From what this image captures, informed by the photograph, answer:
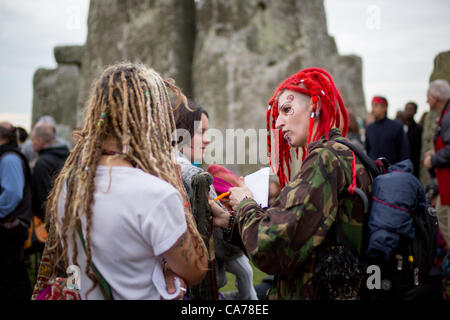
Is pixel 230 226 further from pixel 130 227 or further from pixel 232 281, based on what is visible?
pixel 232 281

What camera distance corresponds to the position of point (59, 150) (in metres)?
4.39

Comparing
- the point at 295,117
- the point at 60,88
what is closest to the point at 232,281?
the point at 295,117

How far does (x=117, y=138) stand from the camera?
4.63 ft

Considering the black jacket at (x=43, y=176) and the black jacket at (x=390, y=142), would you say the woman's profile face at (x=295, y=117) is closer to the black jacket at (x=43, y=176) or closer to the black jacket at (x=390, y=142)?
the black jacket at (x=43, y=176)

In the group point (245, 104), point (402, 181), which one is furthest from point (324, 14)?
point (402, 181)

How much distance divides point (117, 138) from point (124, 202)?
255 millimetres

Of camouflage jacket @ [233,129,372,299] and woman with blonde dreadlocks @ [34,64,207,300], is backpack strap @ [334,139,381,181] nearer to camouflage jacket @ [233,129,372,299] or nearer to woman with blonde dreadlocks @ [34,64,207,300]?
camouflage jacket @ [233,129,372,299]

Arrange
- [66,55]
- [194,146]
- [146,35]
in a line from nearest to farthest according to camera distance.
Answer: [194,146]
[146,35]
[66,55]

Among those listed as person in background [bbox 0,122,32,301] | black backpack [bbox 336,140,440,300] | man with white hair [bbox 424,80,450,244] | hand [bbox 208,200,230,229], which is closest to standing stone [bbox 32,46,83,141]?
person in background [bbox 0,122,32,301]

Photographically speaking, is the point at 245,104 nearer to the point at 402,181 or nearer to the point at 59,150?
the point at 59,150

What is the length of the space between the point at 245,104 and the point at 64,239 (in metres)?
5.45

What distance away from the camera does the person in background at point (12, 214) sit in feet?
11.7
